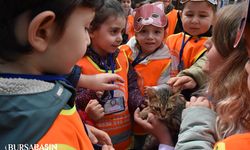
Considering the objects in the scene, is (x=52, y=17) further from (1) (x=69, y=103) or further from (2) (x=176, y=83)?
(2) (x=176, y=83)

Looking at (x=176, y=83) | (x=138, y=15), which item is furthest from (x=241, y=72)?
(x=138, y=15)

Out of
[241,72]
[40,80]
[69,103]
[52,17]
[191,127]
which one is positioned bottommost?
[191,127]

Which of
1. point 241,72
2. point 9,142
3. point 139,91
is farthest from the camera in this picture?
point 139,91

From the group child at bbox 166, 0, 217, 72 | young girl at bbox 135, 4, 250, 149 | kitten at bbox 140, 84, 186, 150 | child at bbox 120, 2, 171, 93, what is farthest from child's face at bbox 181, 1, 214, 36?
young girl at bbox 135, 4, 250, 149

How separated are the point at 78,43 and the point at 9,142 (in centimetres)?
34

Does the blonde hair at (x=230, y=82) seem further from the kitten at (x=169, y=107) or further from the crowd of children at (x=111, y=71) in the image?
the kitten at (x=169, y=107)

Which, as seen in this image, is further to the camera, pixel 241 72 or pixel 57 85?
pixel 241 72

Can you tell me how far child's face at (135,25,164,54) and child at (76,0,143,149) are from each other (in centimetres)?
35

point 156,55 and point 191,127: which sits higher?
point 191,127

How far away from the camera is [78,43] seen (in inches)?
37.1

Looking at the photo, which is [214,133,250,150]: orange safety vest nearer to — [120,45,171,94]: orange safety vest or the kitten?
the kitten

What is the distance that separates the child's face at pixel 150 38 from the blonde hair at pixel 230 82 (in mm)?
1079

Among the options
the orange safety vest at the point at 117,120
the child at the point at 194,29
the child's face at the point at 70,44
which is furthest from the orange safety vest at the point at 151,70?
the child's face at the point at 70,44

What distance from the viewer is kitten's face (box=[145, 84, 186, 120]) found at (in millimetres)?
1933
